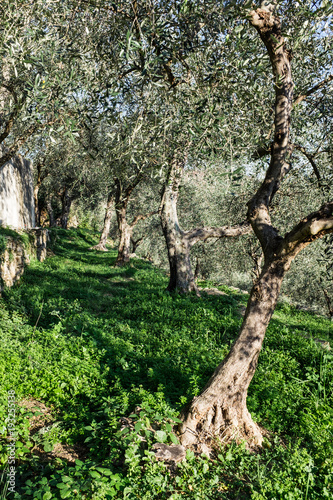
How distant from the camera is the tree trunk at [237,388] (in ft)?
14.4

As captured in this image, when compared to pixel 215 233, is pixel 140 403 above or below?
below

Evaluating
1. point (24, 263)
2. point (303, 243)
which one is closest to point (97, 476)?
point (303, 243)

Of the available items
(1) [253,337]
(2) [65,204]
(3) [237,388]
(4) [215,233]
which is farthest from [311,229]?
(2) [65,204]

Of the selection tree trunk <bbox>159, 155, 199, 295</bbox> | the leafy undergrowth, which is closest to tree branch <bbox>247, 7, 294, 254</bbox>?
the leafy undergrowth

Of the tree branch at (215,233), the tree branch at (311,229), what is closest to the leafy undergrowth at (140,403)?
the tree branch at (311,229)

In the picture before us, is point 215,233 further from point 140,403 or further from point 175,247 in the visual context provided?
point 140,403

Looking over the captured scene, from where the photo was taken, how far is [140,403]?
4867 mm

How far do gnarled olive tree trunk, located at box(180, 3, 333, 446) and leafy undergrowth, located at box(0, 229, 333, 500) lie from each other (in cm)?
30

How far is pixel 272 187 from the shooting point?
537 centimetres

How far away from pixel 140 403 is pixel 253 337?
6.34ft

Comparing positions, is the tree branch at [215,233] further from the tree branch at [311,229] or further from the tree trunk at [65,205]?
the tree trunk at [65,205]

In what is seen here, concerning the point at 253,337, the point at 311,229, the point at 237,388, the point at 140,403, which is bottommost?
the point at 140,403

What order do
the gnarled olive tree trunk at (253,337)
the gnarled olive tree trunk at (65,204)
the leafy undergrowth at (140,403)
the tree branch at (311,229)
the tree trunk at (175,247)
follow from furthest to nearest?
the gnarled olive tree trunk at (65,204)
the tree trunk at (175,247)
the gnarled olive tree trunk at (253,337)
the tree branch at (311,229)
the leafy undergrowth at (140,403)

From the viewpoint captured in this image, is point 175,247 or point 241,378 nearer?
point 241,378
